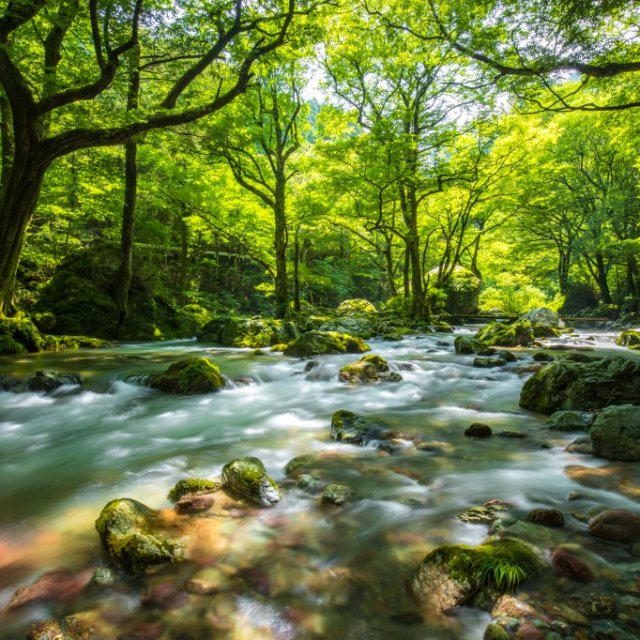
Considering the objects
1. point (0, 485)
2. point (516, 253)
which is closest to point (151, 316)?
point (0, 485)

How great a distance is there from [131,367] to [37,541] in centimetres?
632

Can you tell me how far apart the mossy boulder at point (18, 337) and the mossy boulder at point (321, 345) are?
665cm

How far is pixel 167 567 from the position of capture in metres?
2.42

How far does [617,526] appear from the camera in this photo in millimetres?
2490

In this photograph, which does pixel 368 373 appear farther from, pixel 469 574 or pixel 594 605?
pixel 594 605

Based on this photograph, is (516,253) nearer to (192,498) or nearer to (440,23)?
(440,23)

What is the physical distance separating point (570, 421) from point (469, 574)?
11.7ft

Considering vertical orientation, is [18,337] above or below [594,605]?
above

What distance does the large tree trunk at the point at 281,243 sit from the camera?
1560cm

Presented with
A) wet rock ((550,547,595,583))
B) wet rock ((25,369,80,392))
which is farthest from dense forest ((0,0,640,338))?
wet rock ((550,547,595,583))

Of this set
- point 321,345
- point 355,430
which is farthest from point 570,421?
point 321,345

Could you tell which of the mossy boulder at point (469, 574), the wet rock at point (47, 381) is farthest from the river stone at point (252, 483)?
the wet rock at point (47, 381)

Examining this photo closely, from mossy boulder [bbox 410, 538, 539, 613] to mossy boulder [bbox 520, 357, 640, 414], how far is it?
3911 mm

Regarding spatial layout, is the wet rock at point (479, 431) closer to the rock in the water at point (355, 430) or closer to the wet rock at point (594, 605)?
the rock in the water at point (355, 430)
